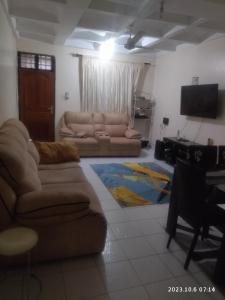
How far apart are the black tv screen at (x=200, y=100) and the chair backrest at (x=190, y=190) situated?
2502mm

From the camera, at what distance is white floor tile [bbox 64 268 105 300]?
1658 mm

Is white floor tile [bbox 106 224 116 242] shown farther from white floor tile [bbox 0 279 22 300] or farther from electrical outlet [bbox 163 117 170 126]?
electrical outlet [bbox 163 117 170 126]

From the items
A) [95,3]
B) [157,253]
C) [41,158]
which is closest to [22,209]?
[157,253]

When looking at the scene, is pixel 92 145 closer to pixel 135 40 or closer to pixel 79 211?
pixel 135 40

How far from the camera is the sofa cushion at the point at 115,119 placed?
6.05 metres

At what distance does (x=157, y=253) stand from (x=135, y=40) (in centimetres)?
363

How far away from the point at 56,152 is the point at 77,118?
107 inches

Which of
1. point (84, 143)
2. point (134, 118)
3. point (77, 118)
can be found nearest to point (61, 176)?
point (84, 143)

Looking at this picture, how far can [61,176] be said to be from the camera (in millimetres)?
2715

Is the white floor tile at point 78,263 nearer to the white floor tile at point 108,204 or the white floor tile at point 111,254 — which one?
the white floor tile at point 111,254

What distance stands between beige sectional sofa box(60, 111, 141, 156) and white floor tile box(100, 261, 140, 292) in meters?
3.51

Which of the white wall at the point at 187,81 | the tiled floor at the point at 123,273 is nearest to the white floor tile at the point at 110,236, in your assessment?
the tiled floor at the point at 123,273

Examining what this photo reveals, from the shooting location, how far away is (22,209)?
5.57 ft

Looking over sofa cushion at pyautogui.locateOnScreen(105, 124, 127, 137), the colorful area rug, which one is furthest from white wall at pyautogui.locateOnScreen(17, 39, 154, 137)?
the colorful area rug
